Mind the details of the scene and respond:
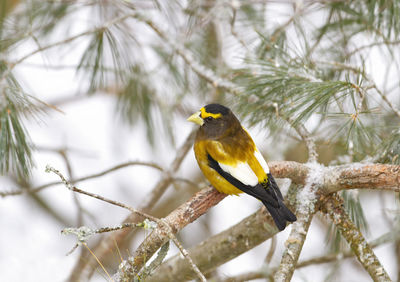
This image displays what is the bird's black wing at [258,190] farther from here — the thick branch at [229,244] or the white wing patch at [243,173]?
the thick branch at [229,244]

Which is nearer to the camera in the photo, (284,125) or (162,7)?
(284,125)

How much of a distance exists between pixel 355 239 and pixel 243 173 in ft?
1.70

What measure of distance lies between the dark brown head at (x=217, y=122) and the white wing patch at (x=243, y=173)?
0.60 feet

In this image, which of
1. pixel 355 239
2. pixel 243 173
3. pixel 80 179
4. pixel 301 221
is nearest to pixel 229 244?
pixel 243 173

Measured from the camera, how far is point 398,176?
1548 millimetres

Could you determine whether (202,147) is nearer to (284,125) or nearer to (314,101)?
(284,125)

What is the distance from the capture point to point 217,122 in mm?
2180

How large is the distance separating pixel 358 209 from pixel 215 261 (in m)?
0.69

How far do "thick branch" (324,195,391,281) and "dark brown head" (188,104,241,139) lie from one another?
57 centimetres

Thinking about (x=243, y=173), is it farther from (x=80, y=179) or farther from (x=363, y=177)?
(x=80, y=179)

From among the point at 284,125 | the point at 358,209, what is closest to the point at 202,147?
the point at 284,125

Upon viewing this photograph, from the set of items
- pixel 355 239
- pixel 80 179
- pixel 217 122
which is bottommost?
pixel 355 239

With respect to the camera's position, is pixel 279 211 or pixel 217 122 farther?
pixel 217 122

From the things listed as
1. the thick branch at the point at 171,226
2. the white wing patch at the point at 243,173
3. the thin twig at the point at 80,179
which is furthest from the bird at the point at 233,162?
the thin twig at the point at 80,179
